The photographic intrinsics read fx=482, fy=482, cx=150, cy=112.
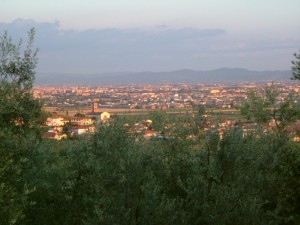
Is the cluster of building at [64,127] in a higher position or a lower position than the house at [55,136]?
higher

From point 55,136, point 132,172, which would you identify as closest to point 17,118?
point 132,172

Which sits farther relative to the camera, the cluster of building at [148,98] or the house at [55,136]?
the cluster of building at [148,98]

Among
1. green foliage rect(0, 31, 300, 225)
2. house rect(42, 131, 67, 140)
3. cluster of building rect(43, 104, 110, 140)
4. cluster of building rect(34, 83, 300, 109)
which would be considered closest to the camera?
green foliage rect(0, 31, 300, 225)

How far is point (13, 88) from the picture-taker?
12086mm

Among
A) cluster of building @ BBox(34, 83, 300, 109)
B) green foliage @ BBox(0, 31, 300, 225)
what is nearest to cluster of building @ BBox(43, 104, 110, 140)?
cluster of building @ BBox(34, 83, 300, 109)

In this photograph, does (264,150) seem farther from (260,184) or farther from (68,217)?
Result: (68,217)

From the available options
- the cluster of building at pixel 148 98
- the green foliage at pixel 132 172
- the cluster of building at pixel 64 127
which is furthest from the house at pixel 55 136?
the green foliage at pixel 132 172

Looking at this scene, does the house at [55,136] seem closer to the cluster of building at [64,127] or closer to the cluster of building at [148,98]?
the cluster of building at [64,127]

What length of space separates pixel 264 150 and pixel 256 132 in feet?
4.35

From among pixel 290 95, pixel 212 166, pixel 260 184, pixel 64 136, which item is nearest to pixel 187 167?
pixel 212 166

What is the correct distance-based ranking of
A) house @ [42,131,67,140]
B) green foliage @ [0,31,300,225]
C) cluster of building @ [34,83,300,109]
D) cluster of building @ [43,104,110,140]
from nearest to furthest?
green foliage @ [0,31,300,225]
cluster of building @ [43,104,110,140]
house @ [42,131,67,140]
cluster of building @ [34,83,300,109]

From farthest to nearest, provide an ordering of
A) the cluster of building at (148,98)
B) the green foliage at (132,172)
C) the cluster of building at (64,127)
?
the cluster of building at (148,98) < the cluster of building at (64,127) < the green foliage at (132,172)

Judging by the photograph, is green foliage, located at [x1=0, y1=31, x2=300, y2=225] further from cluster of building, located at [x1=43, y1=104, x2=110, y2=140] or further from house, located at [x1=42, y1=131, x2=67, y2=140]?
house, located at [x1=42, y1=131, x2=67, y2=140]

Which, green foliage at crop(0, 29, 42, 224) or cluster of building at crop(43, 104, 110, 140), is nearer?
green foliage at crop(0, 29, 42, 224)
